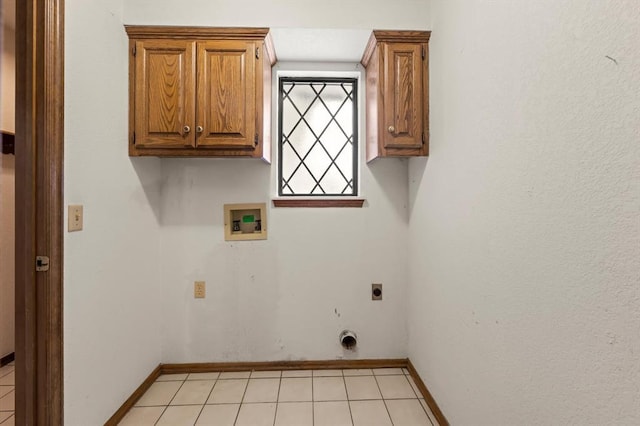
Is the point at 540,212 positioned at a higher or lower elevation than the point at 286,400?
higher

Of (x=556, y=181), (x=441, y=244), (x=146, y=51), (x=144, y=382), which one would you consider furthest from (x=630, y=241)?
(x=144, y=382)

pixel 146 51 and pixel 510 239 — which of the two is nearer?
pixel 510 239

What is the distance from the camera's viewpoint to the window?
2.41 meters

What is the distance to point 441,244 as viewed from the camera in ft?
5.58

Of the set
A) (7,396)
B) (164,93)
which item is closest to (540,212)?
(164,93)

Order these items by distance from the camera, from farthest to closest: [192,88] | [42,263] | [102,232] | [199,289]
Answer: [199,289]
[192,88]
[102,232]
[42,263]

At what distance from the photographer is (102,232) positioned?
159 centimetres

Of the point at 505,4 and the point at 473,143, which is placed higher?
the point at 505,4

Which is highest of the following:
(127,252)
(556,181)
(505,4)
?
(505,4)

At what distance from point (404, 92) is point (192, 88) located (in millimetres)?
1200

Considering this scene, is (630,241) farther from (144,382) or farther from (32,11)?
(144,382)

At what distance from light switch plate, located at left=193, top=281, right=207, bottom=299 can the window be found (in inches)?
32.9

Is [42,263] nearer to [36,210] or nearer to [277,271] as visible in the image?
[36,210]

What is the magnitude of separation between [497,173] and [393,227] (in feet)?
3.77
